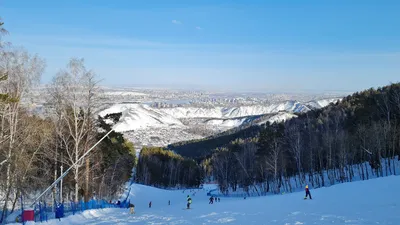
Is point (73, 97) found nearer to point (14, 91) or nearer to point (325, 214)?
point (14, 91)

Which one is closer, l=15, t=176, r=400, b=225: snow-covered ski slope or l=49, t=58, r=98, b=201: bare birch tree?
l=15, t=176, r=400, b=225: snow-covered ski slope

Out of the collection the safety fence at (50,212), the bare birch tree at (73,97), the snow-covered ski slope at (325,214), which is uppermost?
the bare birch tree at (73,97)

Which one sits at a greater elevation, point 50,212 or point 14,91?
point 14,91

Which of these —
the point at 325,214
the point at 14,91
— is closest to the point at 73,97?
the point at 14,91

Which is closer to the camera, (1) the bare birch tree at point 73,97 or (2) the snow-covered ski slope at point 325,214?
(2) the snow-covered ski slope at point 325,214

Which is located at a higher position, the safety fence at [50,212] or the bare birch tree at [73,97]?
the bare birch tree at [73,97]

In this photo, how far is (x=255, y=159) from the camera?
7000 centimetres

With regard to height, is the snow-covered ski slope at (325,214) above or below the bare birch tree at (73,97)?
below

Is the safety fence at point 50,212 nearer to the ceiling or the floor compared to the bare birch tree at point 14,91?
nearer to the floor

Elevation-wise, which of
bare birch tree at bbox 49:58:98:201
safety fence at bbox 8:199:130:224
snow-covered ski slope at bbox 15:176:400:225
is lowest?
snow-covered ski slope at bbox 15:176:400:225

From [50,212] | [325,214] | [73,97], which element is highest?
[73,97]

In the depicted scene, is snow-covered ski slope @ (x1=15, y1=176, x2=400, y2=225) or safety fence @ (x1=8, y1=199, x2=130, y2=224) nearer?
snow-covered ski slope @ (x1=15, y1=176, x2=400, y2=225)

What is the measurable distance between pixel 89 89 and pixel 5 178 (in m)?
7.67

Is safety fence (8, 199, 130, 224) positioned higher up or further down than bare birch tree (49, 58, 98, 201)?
further down
